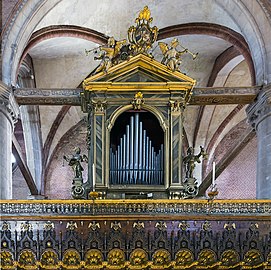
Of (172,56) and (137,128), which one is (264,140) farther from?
(137,128)

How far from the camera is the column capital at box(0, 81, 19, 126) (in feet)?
49.1

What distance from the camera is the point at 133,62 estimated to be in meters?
15.0

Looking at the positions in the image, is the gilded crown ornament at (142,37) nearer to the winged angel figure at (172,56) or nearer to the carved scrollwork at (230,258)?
the winged angel figure at (172,56)

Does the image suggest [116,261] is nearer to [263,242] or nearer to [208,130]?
[263,242]

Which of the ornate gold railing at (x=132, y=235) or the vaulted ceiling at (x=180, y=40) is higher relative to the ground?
the vaulted ceiling at (x=180, y=40)

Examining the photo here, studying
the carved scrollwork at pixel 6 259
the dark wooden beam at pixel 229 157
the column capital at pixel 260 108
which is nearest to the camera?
the carved scrollwork at pixel 6 259

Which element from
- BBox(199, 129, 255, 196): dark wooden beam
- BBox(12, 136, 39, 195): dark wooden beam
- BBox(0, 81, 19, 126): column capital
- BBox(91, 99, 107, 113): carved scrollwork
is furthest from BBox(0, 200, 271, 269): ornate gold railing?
BBox(199, 129, 255, 196): dark wooden beam

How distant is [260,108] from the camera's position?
15.4m

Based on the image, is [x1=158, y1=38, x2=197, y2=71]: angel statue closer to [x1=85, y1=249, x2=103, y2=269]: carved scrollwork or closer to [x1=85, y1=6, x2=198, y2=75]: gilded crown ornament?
[x1=85, y1=6, x2=198, y2=75]: gilded crown ornament

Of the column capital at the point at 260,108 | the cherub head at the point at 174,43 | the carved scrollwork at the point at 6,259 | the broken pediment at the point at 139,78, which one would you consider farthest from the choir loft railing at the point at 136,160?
the carved scrollwork at the point at 6,259

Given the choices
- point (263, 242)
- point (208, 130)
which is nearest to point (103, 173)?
point (263, 242)

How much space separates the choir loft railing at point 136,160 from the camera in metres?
14.3

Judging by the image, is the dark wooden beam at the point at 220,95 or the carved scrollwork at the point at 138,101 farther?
the dark wooden beam at the point at 220,95

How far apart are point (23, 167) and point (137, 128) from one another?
5787mm
